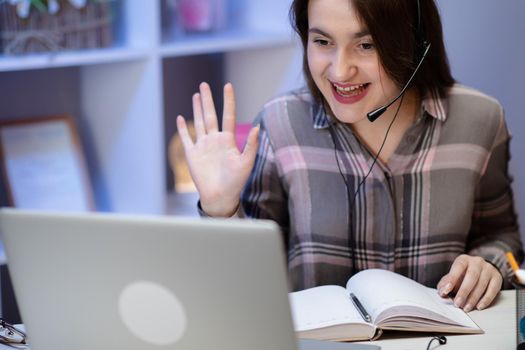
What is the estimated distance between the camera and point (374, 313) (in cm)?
145

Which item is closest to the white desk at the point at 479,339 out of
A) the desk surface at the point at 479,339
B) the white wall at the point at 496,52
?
the desk surface at the point at 479,339

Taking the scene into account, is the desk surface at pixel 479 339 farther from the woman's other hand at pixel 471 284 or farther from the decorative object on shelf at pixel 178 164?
the decorative object on shelf at pixel 178 164

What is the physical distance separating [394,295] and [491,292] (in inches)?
8.3

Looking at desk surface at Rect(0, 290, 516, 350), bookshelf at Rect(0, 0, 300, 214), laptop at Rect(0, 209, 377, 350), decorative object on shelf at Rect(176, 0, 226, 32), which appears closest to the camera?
laptop at Rect(0, 209, 377, 350)

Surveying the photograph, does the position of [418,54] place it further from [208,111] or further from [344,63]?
[208,111]

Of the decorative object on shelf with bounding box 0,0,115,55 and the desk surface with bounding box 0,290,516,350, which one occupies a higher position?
the decorative object on shelf with bounding box 0,0,115,55

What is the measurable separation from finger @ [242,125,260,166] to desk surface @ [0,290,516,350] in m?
0.42

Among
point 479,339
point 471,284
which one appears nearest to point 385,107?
point 471,284

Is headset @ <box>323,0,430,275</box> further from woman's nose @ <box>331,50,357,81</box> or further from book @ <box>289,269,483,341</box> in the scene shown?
book @ <box>289,269,483,341</box>

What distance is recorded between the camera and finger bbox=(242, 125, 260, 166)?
1653 mm

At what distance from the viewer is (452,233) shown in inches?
72.6

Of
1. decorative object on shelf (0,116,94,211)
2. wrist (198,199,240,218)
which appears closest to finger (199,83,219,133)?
wrist (198,199,240,218)

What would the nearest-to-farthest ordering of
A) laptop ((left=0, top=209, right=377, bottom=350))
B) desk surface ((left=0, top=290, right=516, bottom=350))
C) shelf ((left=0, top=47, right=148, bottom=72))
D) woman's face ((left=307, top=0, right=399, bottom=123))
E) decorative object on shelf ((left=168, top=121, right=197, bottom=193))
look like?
1. laptop ((left=0, top=209, right=377, bottom=350))
2. desk surface ((left=0, top=290, right=516, bottom=350))
3. woman's face ((left=307, top=0, right=399, bottom=123))
4. shelf ((left=0, top=47, right=148, bottom=72))
5. decorative object on shelf ((left=168, top=121, right=197, bottom=193))

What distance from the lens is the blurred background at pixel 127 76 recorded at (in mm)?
2404
